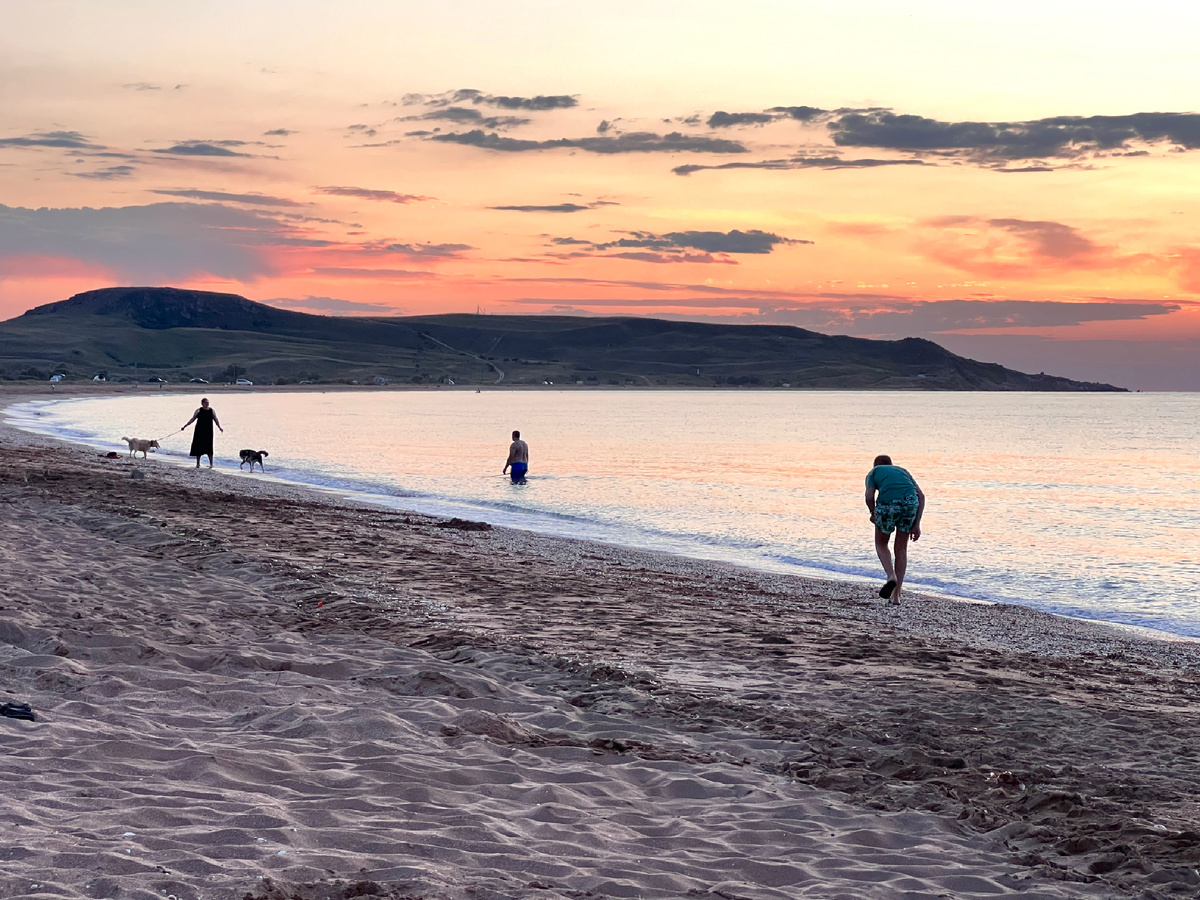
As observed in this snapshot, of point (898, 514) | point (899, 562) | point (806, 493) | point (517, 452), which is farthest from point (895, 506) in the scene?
point (517, 452)

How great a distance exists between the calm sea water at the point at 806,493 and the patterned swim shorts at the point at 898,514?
3.52m

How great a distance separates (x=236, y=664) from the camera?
780 centimetres

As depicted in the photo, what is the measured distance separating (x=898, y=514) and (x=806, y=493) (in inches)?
784

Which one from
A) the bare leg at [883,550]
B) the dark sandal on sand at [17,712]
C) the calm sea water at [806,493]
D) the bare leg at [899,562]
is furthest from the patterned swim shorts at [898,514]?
the dark sandal on sand at [17,712]

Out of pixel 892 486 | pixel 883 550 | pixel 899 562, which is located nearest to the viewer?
pixel 892 486

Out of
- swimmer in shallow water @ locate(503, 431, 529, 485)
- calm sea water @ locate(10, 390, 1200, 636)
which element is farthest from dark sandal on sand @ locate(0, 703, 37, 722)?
swimmer in shallow water @ locate(503, 431, 529, 485)

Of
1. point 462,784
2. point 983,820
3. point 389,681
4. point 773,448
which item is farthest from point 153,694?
point 773,448

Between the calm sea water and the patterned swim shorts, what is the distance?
3522mm

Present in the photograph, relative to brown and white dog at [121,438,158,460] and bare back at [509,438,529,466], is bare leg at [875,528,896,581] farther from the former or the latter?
brown and white dog at [121,438,158,460]

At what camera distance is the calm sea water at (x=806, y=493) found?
18609 millimetres

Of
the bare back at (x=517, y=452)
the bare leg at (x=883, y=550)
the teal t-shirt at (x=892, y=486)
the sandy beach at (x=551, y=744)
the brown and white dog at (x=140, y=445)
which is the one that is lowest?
the sandy beach at (x=551, y=744)

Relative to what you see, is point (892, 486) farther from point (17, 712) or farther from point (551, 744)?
point (17, 712)

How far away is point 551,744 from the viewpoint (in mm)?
6367

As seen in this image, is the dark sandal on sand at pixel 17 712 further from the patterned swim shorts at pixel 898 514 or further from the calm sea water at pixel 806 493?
the calm sea water at pixel 806 493
